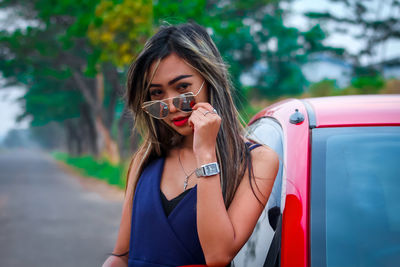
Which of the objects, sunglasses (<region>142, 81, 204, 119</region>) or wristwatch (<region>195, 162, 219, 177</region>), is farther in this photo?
sunglasses (<region>142, 81, 204, 119</region>)

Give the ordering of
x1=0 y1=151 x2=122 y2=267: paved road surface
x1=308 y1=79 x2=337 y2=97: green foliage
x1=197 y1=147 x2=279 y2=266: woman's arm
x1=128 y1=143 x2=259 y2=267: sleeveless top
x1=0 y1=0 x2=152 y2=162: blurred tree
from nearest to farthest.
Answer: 1. x1=197 y1=147 x2=279 y2=266: woman's arm
2. x1=128 y1=143 x2=259 y2=267: sleeveless top
3. x1=0 y1=151 x2=122 y2=267: paved road surface
4. x1=308 y1=79 x2=337 y2=97: green foliage
5. x1=0 y1=0 x2=152 y2=162: blurred tree

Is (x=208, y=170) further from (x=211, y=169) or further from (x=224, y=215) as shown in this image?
(x=224, y=215)

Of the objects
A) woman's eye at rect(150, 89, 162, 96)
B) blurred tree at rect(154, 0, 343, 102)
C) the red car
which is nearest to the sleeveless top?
the red car

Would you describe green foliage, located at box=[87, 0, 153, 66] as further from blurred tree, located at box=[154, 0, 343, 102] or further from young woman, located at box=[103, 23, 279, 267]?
young woman, located at box=[103, 23, 279, 267]

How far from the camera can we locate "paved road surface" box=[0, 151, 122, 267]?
5645 millimetres

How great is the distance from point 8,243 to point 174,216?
222 inches

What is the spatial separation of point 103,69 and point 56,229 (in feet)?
38.9

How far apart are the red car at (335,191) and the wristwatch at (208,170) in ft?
1.12

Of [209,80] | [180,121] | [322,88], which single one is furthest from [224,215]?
[322,88]

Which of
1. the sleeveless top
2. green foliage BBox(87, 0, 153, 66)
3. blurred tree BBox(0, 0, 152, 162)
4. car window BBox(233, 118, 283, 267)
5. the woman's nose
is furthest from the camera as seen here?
blurred tree BBox(0, 0, 152, 162)

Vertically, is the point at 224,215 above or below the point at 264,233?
above

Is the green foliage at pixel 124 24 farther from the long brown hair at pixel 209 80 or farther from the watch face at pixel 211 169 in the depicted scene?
the watch face at pixel 211 169

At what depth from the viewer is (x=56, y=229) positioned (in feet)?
24.3

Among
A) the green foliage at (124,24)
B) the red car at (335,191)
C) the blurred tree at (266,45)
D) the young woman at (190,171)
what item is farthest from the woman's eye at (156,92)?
the blurred tree at (266,45)
